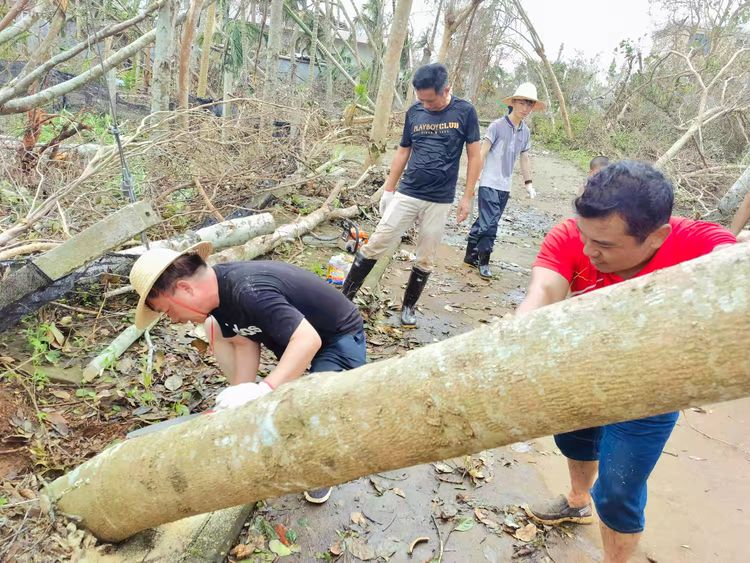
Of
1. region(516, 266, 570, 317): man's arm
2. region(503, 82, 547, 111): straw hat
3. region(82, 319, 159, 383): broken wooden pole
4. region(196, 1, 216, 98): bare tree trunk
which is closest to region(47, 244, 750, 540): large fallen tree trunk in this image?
region(516, 266, 570, 317): man's arm

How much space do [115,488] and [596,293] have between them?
158cm

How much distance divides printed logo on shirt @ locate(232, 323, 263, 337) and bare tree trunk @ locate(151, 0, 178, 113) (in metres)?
4.58

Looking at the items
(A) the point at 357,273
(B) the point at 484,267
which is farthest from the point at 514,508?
(B) the point at 484,267

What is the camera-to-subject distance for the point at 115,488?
1.68 metres

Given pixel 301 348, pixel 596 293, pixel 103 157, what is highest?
pixel 596 293

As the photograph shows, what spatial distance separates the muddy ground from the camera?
→ 238cm

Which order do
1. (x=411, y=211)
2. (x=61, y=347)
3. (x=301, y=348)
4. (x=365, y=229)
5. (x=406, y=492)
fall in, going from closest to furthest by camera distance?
(x=301, y=348), (x=406, y=492), (x=61, y=347), (x=411, y=211), (x=365, y=229)

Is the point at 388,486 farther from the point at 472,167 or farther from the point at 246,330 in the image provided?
the point at 472,167

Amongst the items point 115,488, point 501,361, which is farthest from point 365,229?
point 501,361

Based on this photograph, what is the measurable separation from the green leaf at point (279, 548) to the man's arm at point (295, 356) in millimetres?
774

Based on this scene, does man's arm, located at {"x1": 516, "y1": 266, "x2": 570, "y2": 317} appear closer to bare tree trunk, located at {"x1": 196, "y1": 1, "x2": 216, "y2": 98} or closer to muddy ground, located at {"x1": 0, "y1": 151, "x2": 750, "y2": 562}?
muddy ground, located at {"x1": 0, "y1": 151, "x2": 750, "y2": 562}

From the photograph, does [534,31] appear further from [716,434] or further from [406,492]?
[406,492]

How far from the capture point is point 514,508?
2688mm

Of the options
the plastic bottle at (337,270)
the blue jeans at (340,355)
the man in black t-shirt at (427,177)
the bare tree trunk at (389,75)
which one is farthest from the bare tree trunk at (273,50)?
the blue jeans at (340,355)
